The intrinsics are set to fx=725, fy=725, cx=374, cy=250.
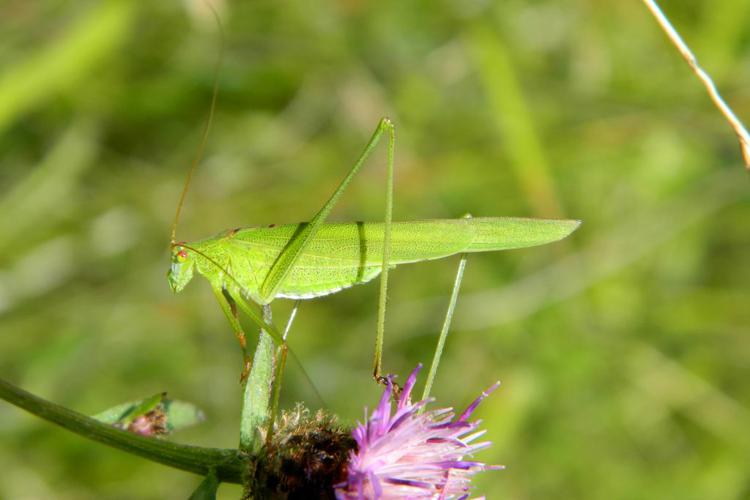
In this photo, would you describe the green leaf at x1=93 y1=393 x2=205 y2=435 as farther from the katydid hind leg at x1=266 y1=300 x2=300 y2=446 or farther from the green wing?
the green wing

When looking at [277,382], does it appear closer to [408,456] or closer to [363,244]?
[408,456]

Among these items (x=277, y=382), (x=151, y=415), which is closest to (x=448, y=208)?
(x=277, y=382)

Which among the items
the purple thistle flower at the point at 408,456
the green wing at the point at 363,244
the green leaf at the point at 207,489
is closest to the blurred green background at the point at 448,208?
the green wing at the point at 363,244

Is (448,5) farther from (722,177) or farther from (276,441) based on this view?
(276,441)

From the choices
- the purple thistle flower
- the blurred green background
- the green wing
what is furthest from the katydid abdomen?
the blurred green background

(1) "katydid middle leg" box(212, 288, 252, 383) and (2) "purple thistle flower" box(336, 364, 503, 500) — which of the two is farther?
(1) "katydid middle leg" box(212, 288, 252, 383)
